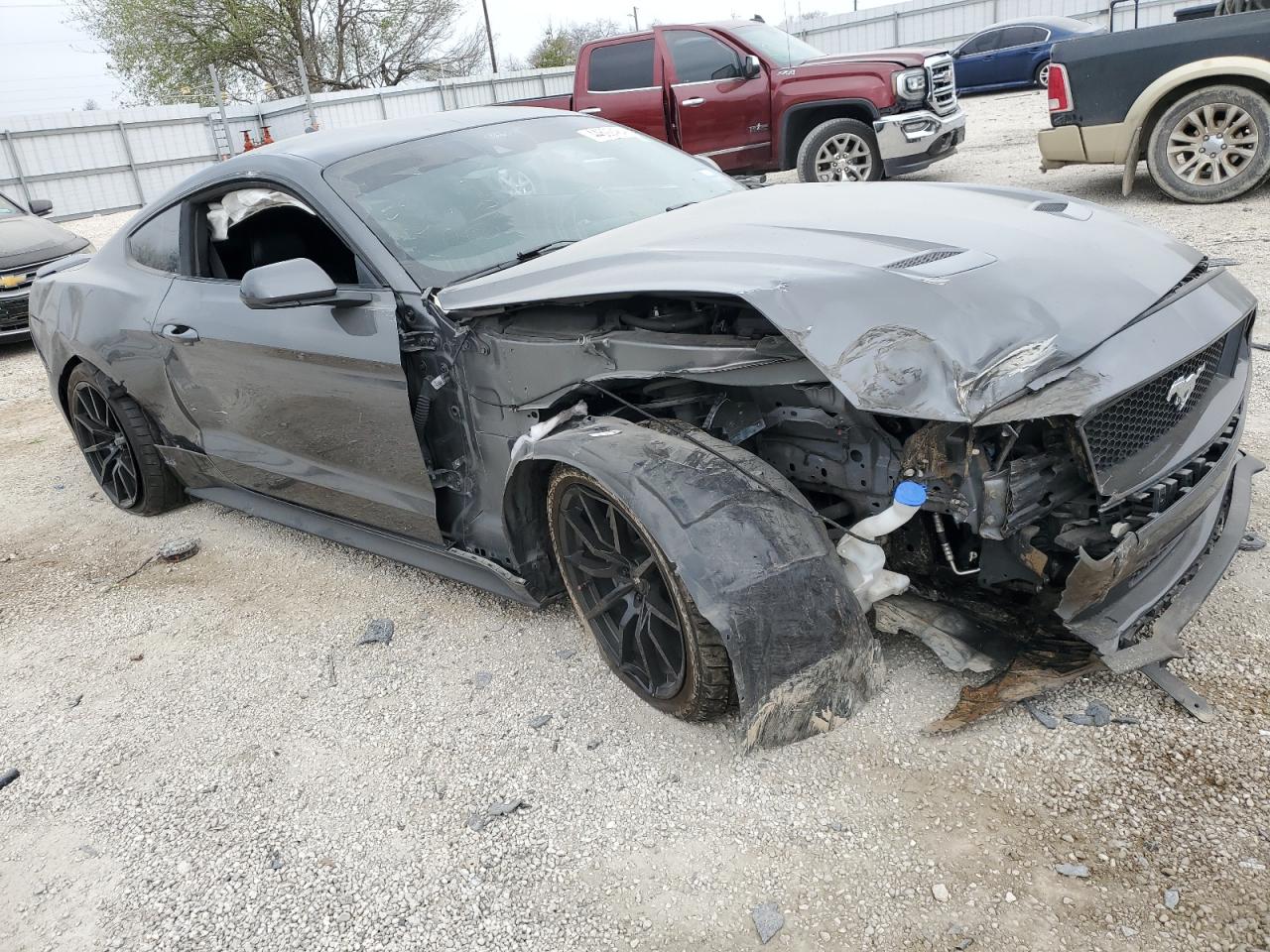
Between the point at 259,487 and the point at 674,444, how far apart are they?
7.34ft

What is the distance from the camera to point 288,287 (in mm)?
2938

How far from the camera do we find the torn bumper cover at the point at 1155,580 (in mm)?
2199

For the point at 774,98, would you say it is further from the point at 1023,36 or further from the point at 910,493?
the point at 1023,36

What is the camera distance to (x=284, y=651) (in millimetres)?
3424

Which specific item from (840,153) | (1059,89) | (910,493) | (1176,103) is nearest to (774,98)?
(840,153)

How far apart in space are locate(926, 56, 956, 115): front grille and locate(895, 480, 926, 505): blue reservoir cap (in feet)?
27.4

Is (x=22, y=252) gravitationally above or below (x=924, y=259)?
below

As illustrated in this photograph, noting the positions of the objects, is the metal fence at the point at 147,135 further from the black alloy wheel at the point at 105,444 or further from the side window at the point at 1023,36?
the black alloy wheel at the point at 105,444

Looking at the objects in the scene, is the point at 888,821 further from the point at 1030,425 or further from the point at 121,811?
the point at 121,811

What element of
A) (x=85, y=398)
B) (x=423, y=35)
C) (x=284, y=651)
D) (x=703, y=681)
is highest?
(x=423, y=35)

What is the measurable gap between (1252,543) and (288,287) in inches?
128

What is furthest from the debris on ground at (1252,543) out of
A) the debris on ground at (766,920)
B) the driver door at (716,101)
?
the driver door at (716,101)

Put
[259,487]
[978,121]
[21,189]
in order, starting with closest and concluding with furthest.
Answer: [259,487], [978,121], [21,189]

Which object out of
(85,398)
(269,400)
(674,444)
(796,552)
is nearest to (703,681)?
(796,552)
